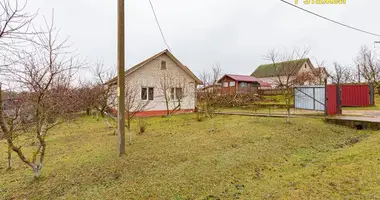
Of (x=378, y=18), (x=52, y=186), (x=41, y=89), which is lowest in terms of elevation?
(x=52, y=186)

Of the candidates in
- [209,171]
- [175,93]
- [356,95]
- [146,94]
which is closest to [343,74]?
[356,95]

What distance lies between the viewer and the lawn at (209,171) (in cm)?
365

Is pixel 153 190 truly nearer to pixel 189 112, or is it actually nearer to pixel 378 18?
pixel 189 112

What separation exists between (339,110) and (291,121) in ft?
11.3

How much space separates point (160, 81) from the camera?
53.7 feet

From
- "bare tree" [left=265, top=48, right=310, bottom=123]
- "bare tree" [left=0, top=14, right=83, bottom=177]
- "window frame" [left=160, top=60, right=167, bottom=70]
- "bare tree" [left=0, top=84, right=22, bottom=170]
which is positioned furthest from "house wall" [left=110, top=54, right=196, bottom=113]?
"bare tree" [left=0, top=84, right=22, bottom=170]

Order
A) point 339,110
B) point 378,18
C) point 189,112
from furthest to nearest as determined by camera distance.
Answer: point 189,112 < point 378,18 < point 339,110

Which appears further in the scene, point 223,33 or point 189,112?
point 189,112

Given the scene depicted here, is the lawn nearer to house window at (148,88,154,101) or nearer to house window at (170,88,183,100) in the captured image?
house window at (148,88,154,101)

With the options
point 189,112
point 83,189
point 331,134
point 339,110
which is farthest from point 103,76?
point 339,110

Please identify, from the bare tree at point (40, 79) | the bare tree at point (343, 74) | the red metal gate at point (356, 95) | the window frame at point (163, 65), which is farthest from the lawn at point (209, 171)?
the bare tree at point (343, 74)

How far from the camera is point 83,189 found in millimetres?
4070

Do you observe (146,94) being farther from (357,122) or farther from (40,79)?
(357,122)

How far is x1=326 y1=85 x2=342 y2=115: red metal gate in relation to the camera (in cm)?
1055
